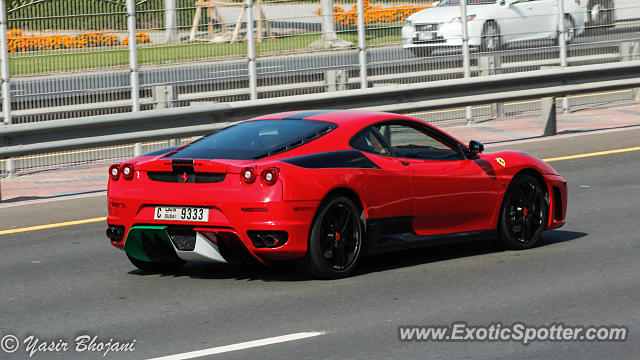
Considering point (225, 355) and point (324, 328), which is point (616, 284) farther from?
point (225, 355)

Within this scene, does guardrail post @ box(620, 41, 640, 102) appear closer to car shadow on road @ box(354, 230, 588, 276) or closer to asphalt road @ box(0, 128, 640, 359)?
asphalt road @ box(0, 128, 640, 359)

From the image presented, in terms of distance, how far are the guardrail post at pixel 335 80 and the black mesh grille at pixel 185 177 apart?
368 inches

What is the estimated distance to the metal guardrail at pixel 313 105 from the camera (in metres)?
12.5

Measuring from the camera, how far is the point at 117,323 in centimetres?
691

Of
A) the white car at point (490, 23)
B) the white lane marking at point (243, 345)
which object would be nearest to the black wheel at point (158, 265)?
the white lane marking at point (243, 345)

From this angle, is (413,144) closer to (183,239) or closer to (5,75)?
(183,239)

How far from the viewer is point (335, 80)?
56.3ft

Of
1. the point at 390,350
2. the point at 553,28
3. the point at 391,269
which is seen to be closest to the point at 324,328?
the point at 390,350

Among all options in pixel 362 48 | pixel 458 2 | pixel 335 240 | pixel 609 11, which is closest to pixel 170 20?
pixel 362 48

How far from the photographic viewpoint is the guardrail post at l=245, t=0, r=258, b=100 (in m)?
16.1

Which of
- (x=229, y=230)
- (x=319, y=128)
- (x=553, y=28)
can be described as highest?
(x=553, y=28)

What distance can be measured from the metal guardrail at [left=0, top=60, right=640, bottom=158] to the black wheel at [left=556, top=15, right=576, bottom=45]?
5.21ft

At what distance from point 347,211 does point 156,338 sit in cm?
195

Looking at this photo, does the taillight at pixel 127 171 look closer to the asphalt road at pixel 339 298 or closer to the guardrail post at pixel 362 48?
the asphalt road at pixel 339 298
